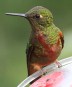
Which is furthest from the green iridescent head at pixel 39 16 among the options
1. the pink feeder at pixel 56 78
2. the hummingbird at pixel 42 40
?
the pink feeder at pixel 56 78

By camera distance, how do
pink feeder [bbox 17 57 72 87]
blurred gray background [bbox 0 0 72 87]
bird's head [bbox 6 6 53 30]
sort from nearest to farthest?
pink feeder [bbox 17 57 72 87] < bird's head [bbox 6 6 53 30] < blurred gray background [bbox 0 0 72 87]

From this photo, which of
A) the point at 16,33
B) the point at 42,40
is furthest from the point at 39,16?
the point at 16,33

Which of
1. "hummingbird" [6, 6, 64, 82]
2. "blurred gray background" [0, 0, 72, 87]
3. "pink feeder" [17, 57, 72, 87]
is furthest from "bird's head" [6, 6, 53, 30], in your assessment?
"blurred gray background" [0, 0, 72, 87]

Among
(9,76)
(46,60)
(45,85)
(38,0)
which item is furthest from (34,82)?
(38,0)

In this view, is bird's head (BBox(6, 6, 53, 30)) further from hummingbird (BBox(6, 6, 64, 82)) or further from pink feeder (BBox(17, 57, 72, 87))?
pink feeder (BBox(17, 57, 72, 87))

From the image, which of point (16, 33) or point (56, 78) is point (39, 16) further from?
point (16, 33)

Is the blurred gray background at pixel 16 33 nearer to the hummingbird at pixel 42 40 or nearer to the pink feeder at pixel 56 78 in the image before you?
the hummingbird at pixel 42 40
